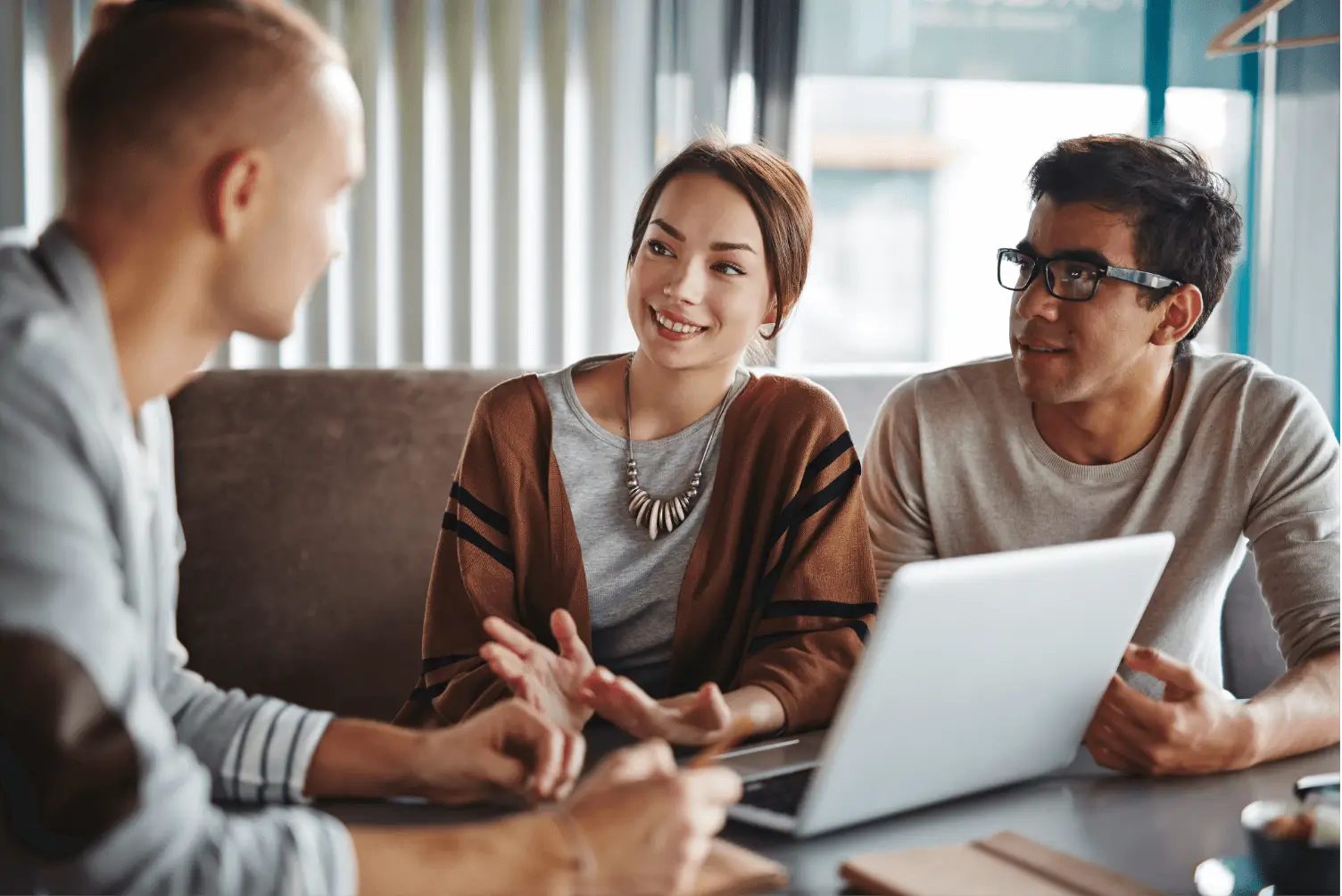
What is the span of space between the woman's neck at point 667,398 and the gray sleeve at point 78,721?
100cm

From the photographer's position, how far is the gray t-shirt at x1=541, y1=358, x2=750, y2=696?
1.58 m

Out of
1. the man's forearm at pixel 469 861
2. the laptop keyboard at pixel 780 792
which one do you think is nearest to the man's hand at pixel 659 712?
the laptop keyboard at pixel 780 792

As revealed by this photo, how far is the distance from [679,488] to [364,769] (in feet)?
2.30

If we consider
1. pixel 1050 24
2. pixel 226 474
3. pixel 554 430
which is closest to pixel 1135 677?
pixel 554 430

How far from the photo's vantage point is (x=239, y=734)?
3.25ft

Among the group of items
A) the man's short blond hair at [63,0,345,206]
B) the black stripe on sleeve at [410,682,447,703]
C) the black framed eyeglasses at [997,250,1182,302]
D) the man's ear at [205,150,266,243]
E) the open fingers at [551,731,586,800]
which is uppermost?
the man's short blond hair at [63,0,345,206]

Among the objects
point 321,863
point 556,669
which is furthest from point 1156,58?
point 321,863

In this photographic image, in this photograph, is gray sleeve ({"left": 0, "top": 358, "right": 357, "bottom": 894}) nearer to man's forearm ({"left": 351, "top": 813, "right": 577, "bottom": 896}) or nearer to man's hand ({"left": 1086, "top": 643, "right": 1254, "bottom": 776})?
man's forearm ({"left": 351, "top": 813, "right": 577, "bottom": 896})

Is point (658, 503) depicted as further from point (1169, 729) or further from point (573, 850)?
point (573, 850)

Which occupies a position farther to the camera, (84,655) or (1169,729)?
(1169,729)

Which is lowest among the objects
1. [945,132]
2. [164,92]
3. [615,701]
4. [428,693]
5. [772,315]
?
[428,693]

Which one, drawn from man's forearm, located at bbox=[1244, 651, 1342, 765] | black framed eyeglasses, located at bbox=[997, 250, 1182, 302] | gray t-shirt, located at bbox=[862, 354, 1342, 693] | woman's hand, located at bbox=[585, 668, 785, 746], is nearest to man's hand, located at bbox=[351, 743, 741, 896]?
woman's hand, located at bbox=[585, 668, 785, 746]

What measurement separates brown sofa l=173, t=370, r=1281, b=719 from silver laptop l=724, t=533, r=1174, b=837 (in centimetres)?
123

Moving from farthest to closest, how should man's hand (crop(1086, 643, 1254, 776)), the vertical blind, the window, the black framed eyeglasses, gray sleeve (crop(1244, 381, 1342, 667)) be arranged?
the window < the vertical blind < the black framed eyeglasses < gray sleeve (crop(1244, 381, 1342, 667)) < man's hand (crop(1086, 643, 1254, 776))
